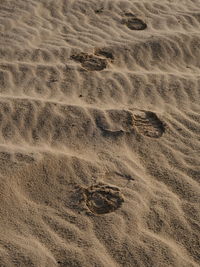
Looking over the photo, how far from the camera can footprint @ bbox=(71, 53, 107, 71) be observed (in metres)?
5.53

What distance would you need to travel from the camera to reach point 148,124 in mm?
4598

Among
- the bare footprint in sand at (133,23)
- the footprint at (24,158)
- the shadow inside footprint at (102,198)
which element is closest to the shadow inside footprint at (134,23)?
the bare footprint in sand at (133,23)

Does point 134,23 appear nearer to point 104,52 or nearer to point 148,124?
point 104,52

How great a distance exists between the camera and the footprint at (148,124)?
4492mm

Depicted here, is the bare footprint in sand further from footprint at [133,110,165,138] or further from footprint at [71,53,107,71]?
footprint at [133,110,165,138]

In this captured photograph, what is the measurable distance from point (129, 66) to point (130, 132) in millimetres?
1537

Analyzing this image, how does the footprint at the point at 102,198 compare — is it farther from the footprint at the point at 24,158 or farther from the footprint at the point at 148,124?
the footprint at the point at 148,124

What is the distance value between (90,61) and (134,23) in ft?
5.03

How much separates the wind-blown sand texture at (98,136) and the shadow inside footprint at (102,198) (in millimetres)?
12

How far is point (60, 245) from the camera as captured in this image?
3.22 meters

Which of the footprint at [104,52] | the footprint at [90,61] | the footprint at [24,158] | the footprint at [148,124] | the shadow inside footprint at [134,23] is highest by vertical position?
the shadow inside footprint at [134,23]

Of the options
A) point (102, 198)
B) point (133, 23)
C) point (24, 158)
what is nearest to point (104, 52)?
point (133, 23)

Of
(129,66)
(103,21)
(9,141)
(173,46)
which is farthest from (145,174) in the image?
(103,21)

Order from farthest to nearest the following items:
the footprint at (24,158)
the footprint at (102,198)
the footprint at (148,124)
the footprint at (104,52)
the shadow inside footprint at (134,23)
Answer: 1. the shadow inside footprint at (134,23)
2. the footprint at (104,52)
3. the footprint at (148,124)
4. the footprint at (24,158)
5. the footprint at (102,198)
